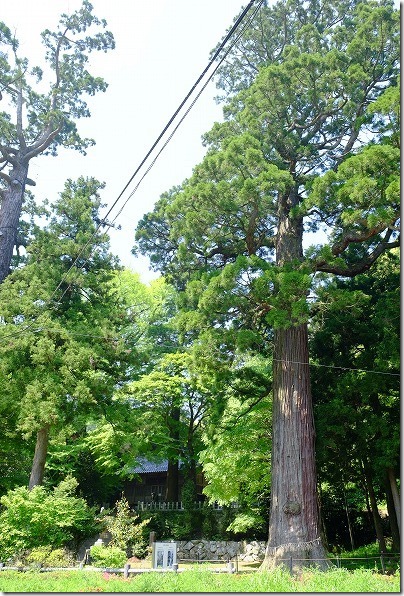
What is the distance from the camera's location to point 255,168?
925cm

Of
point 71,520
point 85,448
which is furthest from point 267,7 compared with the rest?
point 85,448

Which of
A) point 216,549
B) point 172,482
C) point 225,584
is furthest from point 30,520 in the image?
point 172,482

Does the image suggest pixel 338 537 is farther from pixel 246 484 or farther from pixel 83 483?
pixel 83 483

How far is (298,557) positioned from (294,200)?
6.92 meters

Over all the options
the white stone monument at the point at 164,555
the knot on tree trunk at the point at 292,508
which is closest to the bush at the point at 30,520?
the white stone monument at the point at 164,555

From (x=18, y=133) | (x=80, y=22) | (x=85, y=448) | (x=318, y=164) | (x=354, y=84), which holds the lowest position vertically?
(x=85, y=448)

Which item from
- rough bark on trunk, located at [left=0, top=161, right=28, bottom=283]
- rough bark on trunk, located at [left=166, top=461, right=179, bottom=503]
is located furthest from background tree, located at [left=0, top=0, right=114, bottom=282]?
rough bark on trunk, located at [left=166, top=461, right=179, bottom=503]

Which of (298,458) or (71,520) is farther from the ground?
(298,458)

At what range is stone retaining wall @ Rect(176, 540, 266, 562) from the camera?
48.4 feet

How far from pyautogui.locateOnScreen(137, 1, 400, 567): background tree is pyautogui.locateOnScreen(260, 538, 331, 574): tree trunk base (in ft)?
0.07

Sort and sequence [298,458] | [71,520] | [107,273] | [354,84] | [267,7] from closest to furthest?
[298,458] → [354,84] → [71,520] → [267,7] → [107,273]

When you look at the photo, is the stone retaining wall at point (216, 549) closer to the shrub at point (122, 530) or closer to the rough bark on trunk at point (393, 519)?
the shrub at point (122, 530)

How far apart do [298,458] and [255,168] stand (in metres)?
5.14

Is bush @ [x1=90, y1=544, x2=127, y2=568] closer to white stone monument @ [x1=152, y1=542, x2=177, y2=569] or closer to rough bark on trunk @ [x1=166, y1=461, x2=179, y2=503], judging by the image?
white stone monument @ [x1=152, y1=542, x2=177, y2=569]
